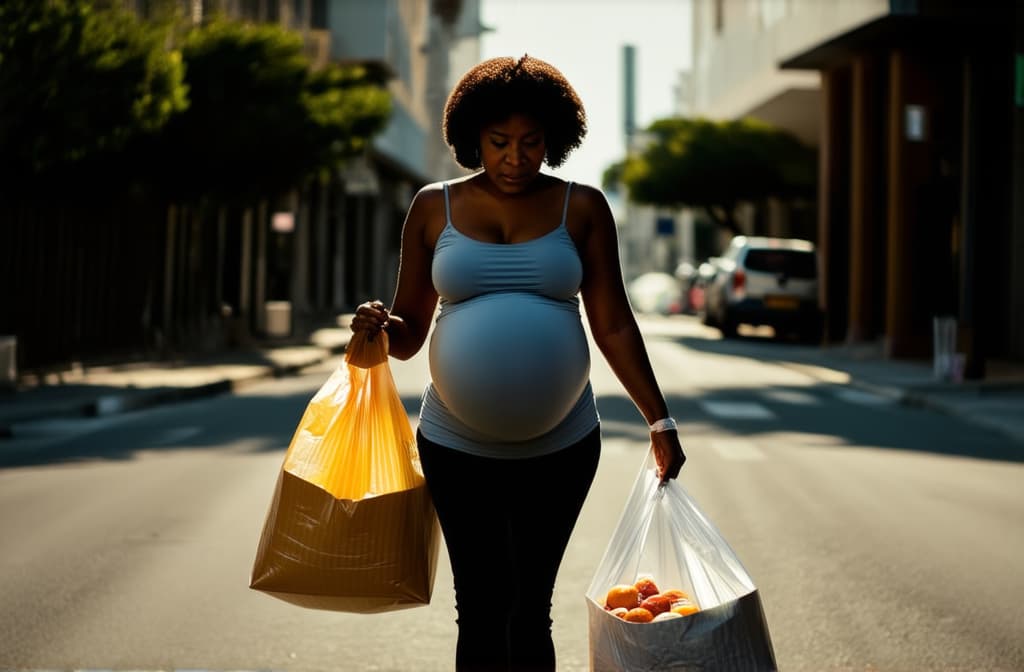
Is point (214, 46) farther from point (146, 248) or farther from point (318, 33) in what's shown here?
point (318, 33)

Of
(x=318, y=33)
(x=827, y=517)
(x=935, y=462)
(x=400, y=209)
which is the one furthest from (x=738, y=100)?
(x=827, y=517)

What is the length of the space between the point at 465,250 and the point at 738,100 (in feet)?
141

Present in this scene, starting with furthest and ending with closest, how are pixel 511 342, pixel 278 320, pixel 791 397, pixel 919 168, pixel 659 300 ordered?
pixel 659 300
pixel 278 320
pixel 919 168
pixel 791 397
pixel 511 342

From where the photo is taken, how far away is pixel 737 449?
1223 centimetres

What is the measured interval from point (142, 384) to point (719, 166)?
112 feet

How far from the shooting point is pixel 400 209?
64500 millimetres

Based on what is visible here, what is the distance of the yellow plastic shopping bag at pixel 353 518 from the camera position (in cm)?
366

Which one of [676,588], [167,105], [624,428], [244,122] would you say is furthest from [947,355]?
[676,588]

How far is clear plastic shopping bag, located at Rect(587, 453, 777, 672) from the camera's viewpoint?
351 cm

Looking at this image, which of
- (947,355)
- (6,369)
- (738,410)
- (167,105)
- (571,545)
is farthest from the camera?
(947,355)

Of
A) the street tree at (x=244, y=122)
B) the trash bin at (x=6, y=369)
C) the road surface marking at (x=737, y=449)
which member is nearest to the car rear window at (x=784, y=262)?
the street tree at (x=244, y=122)

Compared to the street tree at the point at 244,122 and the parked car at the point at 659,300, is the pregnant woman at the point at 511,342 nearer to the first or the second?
the street tree at the point at 244,122

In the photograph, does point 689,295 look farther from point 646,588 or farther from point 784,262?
point 646,588

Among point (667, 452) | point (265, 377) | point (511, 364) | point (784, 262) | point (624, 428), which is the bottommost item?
point (265, 377)
